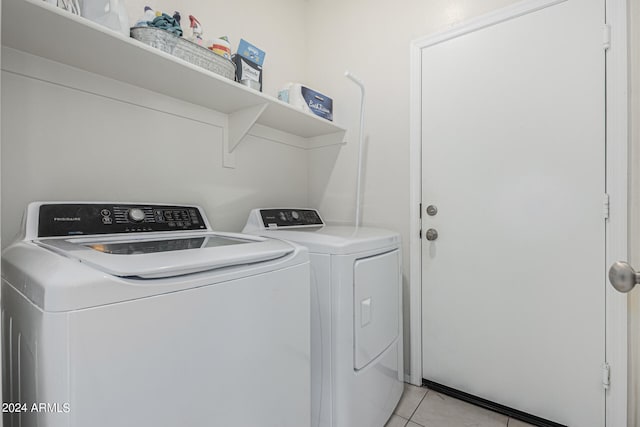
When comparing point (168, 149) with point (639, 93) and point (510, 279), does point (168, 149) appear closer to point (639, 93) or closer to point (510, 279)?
point (510, 279)

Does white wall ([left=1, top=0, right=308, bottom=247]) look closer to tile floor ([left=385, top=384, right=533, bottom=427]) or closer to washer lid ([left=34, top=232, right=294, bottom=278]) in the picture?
washer lid ([left=34, top=232, right=294, bottom=278])

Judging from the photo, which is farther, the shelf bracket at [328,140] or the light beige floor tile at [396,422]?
the shelf bracket at [328,140]

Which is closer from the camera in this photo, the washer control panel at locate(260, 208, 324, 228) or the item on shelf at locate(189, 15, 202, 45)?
the item on shelf at locate(189, 15, 202, 45)

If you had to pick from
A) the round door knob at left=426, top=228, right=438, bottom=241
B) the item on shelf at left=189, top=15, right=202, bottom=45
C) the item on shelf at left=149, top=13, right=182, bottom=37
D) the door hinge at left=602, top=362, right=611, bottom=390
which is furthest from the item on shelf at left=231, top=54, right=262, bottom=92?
the door hinge at left=602, top=362, right=611, bottom=390

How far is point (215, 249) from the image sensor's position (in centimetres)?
87

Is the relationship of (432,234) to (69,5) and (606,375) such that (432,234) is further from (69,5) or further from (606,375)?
(69,5)

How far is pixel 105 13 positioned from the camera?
1.02m

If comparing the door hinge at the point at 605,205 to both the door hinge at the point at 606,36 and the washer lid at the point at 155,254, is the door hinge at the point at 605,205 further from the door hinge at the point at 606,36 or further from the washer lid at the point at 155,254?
the washer lid at the point at 155,254

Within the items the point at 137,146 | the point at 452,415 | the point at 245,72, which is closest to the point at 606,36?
the point at 245,72

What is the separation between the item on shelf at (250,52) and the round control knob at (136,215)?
103 cm

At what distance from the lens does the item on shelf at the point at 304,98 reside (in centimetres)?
186

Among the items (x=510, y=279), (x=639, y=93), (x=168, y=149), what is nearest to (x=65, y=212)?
(x=168, y=149)

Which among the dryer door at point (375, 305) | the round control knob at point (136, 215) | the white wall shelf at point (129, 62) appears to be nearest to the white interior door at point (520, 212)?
the dryer door at point (375, 305)

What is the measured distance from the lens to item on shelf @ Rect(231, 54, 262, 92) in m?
1.56
